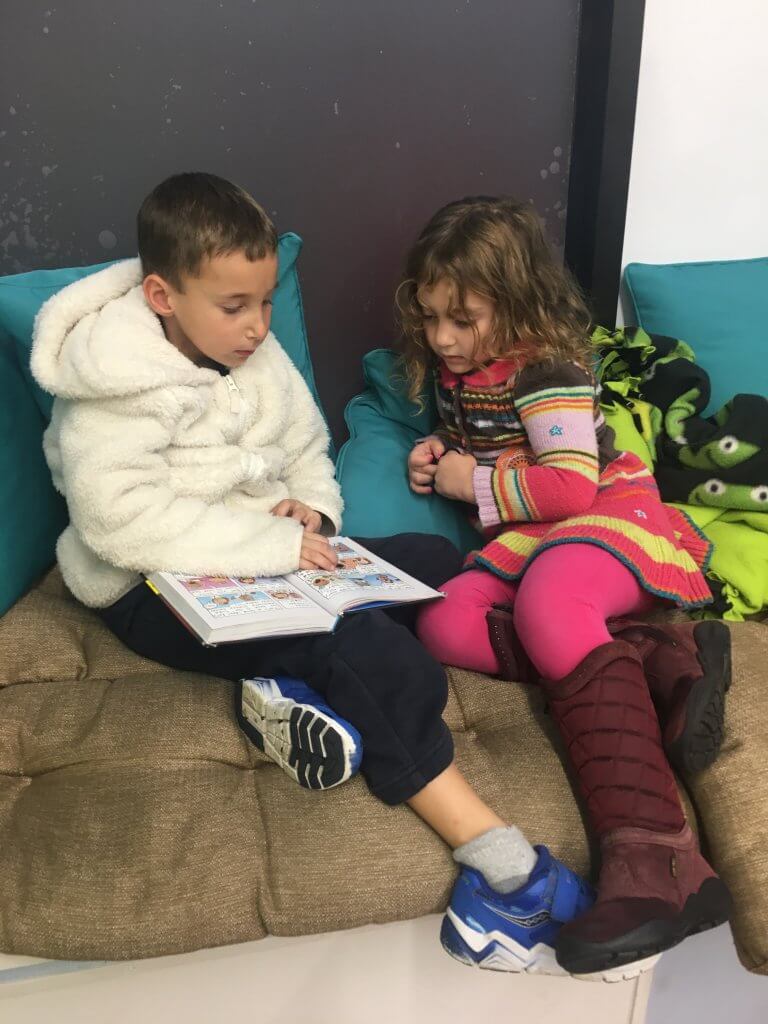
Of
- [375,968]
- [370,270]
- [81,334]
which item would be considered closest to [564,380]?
[370,270]

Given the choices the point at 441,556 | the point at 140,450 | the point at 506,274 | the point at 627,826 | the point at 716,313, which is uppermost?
the point at 506,274

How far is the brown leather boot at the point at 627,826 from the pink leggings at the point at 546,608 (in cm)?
4

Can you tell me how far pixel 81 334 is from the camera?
1.22 metres

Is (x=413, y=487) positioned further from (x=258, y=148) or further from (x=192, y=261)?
(x=258, y=148)

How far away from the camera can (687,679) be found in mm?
1128

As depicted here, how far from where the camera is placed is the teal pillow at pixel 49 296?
1.40 m

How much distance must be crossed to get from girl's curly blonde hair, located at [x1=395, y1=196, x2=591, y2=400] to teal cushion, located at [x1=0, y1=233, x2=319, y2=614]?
0.61 m

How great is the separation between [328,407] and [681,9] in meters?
1.11

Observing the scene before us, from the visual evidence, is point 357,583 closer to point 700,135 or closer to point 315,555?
point 315,555

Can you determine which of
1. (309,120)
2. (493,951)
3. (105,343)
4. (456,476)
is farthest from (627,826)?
(309,120)

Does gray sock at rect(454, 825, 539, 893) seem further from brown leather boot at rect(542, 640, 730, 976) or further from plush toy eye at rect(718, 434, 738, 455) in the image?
plush toy eye at rect(718, 434, 738, 455)

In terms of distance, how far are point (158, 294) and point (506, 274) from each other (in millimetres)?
557

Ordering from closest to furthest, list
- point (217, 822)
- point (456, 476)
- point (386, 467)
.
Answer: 1. point (217, 822)
2. point (456, 476)
3. point (386, 467)

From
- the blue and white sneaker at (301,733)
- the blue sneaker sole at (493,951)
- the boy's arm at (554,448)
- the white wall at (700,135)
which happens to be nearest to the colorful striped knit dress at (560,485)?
the boy's arm at (554,448)
